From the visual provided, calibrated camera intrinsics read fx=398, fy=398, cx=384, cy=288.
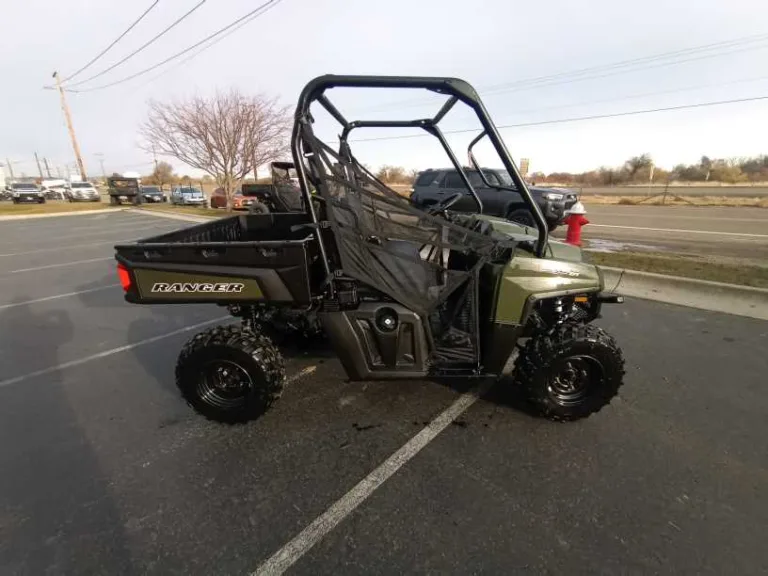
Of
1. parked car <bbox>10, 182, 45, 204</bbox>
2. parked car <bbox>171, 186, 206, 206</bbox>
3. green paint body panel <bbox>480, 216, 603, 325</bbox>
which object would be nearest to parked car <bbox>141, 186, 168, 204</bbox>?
parked car <bbox>171, 186, 206, 206</bbox>

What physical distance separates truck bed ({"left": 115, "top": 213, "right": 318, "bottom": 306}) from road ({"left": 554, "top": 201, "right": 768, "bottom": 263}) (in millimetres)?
8370

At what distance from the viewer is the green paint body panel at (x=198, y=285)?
252 centimetres

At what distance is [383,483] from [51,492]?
1.81 m

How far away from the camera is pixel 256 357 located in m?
2.61

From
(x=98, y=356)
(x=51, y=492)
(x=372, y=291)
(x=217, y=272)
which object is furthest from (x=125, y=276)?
(x=98, y=356)

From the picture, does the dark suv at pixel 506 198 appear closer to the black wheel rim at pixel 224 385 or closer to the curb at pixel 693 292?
the curb at pixel 693 292

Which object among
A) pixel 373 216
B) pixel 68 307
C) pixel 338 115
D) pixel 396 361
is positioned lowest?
pixel 68 307

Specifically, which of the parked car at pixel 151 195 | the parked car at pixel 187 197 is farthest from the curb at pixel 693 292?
the parked car at pixel 151 195

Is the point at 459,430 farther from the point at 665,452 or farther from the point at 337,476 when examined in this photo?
the point at 665,452

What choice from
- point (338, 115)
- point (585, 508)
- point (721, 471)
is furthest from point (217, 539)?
point (338, 115)

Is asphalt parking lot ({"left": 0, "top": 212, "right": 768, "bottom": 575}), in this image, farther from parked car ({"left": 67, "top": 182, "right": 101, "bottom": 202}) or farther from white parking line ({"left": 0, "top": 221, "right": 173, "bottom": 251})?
parked car ({"left": 67, "top": 182, "right": 101, "bottom": 202})

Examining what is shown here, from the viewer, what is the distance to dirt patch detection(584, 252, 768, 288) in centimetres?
552

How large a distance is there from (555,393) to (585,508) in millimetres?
828

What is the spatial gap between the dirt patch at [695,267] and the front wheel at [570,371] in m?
3.17
